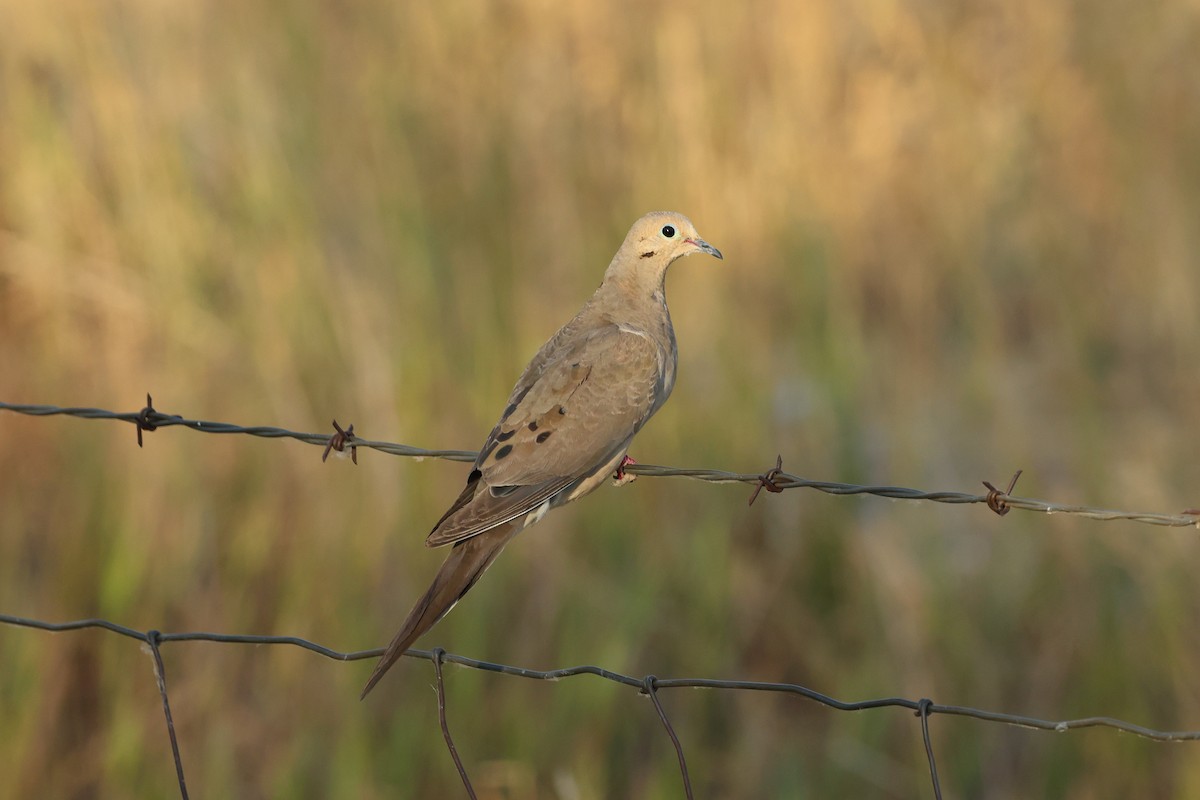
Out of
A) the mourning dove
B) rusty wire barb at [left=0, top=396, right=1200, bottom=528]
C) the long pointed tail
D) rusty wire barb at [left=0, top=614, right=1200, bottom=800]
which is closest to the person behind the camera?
rusty wire barb at [left=0, top=614, right=1200, bottom=800]

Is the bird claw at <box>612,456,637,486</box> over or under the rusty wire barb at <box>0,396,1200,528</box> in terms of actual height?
over

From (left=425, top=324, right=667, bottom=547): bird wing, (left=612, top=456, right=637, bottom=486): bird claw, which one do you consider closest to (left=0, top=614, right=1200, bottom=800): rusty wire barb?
(left=425, top=324, right=667, bottom=547): bird wing

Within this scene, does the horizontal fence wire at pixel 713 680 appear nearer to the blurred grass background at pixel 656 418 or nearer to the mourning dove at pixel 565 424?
the mourning dove at pixel 565 424

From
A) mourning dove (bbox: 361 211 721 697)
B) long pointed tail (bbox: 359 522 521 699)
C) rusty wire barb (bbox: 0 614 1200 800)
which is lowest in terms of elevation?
rusty wire barb (bbox: 0 614 1200 800)

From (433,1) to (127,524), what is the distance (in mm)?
3182

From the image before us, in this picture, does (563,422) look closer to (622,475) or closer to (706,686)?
(622,475)

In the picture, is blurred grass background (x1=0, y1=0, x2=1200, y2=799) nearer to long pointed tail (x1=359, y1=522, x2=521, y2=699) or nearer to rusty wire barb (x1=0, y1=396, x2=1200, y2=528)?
long pointed tail (x1=359, y1=522, x2=521, y2=699)

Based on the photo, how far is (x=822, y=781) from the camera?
14.5 ft

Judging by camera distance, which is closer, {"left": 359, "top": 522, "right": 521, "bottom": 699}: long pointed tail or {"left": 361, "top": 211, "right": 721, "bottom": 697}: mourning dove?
{"left": 359, "top": 522, "right": 521, "bottom": 699}: long pointed tail

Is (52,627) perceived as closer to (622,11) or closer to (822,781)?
(822,781)

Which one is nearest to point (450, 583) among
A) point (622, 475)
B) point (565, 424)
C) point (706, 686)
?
point (565, 424)

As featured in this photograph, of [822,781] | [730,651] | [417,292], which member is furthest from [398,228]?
[822,781]

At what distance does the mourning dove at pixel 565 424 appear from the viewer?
3.15 meters

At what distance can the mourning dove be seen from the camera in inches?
124
